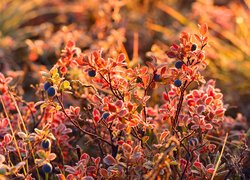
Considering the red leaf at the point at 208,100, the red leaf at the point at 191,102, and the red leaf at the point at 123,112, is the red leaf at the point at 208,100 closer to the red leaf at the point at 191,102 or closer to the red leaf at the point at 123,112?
the red leaf at the point at 191,102

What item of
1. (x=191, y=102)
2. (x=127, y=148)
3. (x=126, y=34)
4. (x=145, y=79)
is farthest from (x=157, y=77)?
(x=126, y=34)

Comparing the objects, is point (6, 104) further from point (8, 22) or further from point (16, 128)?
point (8, 22)

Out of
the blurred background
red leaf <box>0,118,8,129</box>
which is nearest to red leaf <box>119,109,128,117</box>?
red leaf <box>0,118,8,129</box>

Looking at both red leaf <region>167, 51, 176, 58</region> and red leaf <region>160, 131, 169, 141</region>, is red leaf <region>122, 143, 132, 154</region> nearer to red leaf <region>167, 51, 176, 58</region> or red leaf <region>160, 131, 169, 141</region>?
red leaf <region>160, 131, 169, 141</region>

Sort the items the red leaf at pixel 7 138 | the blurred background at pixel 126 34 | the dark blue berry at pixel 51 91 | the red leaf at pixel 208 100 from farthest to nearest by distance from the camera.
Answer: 1. the blurred background at pixel 126 34
2. the red leaf at pixel 208 100
3. the red leaf at pixel 7 138
4. the dark blue berry at pixel 51 91

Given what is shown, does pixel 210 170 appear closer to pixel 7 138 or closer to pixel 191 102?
pixel 191 102

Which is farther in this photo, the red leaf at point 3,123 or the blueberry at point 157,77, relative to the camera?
the red leaf at point 3,123

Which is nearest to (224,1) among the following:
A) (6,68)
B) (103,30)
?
(103,30)

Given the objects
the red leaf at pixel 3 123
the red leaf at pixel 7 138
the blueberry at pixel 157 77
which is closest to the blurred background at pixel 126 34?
the red leaf at pixel 3 123
